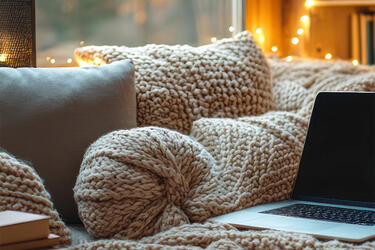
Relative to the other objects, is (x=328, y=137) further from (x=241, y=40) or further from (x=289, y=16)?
(x=289, y=16)

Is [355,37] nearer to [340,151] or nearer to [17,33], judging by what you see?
[340,151]

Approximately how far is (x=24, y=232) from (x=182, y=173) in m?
0.42

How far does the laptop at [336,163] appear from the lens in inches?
51.7

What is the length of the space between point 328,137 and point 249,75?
0.34 meters

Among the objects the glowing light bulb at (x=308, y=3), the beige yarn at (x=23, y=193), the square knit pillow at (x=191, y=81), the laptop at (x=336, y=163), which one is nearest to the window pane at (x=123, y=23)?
the square knit pillow at (x=191, y=81)

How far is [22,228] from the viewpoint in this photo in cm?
92

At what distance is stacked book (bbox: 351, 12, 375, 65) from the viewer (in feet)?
9.19

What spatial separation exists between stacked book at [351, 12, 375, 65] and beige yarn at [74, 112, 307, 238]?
1.47 m

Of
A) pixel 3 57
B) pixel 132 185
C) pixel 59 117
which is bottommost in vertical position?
pixel 132 185

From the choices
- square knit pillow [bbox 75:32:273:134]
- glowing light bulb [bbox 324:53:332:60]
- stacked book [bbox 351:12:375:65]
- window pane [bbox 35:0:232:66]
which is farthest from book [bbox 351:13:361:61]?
square knit pillow [bbox 75:32:273:134]

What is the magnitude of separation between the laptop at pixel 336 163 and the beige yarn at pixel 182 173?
0.04 meters

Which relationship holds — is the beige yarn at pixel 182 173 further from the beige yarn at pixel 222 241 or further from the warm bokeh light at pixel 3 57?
the warm bokeh light at pixel 3 57

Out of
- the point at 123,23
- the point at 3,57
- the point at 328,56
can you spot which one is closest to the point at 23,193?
the point at 3,57

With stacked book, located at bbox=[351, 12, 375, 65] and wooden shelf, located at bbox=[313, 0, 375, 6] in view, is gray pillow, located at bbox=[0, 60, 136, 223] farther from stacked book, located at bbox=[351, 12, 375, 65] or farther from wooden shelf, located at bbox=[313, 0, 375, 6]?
stacked book, located at bbox=[351, 12, 375, 65]
